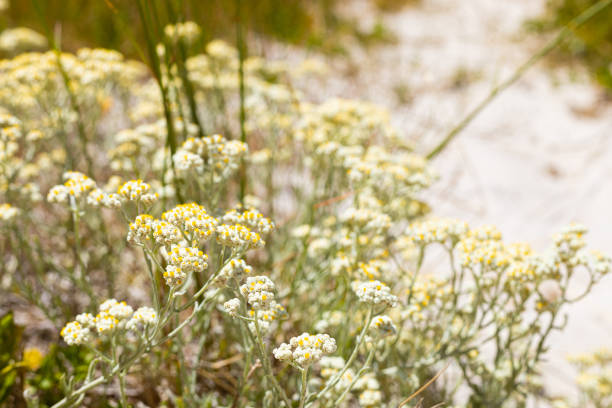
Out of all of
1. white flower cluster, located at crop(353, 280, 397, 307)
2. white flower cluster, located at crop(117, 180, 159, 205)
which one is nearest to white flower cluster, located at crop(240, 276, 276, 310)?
white flower cluster, located at crop(353, 280, 397, 307)

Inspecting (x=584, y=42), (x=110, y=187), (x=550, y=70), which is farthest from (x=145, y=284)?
(x=584, y=42)

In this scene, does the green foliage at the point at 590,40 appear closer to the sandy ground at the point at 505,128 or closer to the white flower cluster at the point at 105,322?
the sandy ground at the point at 505,128

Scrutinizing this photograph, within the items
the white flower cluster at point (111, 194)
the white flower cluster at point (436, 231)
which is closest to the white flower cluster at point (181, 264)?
the white flower cluster at point (111, 194)

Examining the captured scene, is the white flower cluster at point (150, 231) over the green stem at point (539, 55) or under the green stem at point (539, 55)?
under

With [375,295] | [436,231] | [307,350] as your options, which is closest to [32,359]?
[307,350]

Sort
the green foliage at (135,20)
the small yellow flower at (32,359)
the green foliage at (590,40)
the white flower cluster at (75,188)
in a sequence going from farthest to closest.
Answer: the green foliage at (590,40), the green foliage at (135,20), the small yellow flower at (32,359), the white flower cluster at (75,188)

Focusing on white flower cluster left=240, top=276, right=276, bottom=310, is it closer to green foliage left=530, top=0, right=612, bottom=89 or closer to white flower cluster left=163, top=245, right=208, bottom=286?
white flower cluster left=163, top=245, right=208, bottom=286
